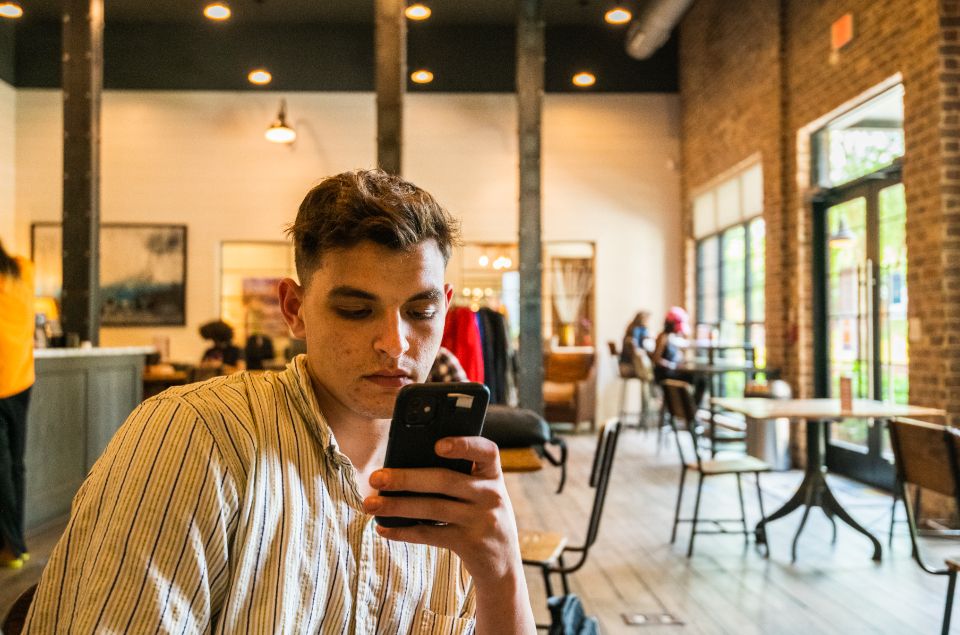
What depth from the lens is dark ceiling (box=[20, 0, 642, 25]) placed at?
1001 centimetres

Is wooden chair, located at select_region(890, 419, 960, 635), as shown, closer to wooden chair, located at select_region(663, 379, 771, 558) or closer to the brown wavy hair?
wooden chair, located at select_region(663, 379, 771, 558)

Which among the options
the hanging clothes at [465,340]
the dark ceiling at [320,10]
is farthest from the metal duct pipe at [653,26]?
the hanging clothes at [465,340]

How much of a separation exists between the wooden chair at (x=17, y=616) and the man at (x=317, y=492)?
0.76 ft

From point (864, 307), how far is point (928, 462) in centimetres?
351

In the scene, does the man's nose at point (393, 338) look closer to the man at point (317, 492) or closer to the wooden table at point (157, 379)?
the man at point (317, 492)

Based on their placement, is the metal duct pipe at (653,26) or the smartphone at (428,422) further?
the metal duct pipe at (653,26)

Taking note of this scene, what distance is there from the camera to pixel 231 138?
34.9 ft

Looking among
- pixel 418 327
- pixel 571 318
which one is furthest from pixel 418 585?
pixel 571 318

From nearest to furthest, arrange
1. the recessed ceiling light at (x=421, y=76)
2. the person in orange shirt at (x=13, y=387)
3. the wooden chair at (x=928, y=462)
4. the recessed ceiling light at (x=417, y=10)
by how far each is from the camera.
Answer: the wooden chair at (x=928, y=462), the person in orange shirt at (x=13, y=387), the recessed ceiling light at (x=417, y=10), the recessed ceiling light at (x=421, y=76)

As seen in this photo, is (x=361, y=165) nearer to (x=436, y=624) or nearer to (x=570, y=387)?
(x=570, y=387)

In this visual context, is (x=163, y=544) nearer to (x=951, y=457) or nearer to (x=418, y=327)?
(x=418, y=327)

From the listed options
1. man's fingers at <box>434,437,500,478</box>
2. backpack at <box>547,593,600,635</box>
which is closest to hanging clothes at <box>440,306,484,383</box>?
backpack at <box>547,593,600,635</box>

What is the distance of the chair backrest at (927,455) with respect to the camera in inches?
120

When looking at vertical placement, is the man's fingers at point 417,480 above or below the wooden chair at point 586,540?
above
